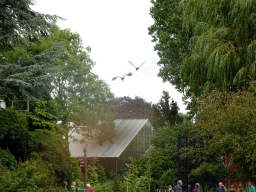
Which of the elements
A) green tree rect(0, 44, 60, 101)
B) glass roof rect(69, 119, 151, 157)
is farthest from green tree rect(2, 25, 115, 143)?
green tree rect(0, 44, 60, 101)

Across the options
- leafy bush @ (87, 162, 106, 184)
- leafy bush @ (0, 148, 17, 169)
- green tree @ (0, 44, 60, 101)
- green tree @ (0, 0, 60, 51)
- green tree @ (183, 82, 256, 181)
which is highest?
green tree @ (0, 0, 60, 51)

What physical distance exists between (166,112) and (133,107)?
42.7ft

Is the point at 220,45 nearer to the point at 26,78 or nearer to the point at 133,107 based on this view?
the point at 26,78

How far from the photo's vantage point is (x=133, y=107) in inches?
1777

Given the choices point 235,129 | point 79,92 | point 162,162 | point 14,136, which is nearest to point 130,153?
point 79,92

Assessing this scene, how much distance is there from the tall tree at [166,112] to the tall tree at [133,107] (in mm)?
10559

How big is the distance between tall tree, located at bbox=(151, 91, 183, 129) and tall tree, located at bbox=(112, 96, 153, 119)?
10.6 meters

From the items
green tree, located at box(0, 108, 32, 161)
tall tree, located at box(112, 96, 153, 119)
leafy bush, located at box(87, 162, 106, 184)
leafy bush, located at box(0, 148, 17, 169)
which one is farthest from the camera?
tall tree, located at box(112, 96, 153, 119)

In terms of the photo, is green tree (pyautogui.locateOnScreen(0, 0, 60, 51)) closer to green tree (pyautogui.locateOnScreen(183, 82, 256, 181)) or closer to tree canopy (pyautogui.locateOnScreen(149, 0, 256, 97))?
tree canopy (pyautogui.locateOnScreen(149, 0, 256, 97))

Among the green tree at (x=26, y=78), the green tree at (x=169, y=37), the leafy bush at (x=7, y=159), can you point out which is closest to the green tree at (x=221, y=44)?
the green tree at (x=169, y=37)

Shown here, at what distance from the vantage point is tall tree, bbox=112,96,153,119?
44.2 meters

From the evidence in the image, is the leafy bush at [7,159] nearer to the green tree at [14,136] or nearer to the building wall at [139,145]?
the green tree at [14,136]

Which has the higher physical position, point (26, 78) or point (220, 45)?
point (220, 45)

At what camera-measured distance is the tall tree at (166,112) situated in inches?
1267
